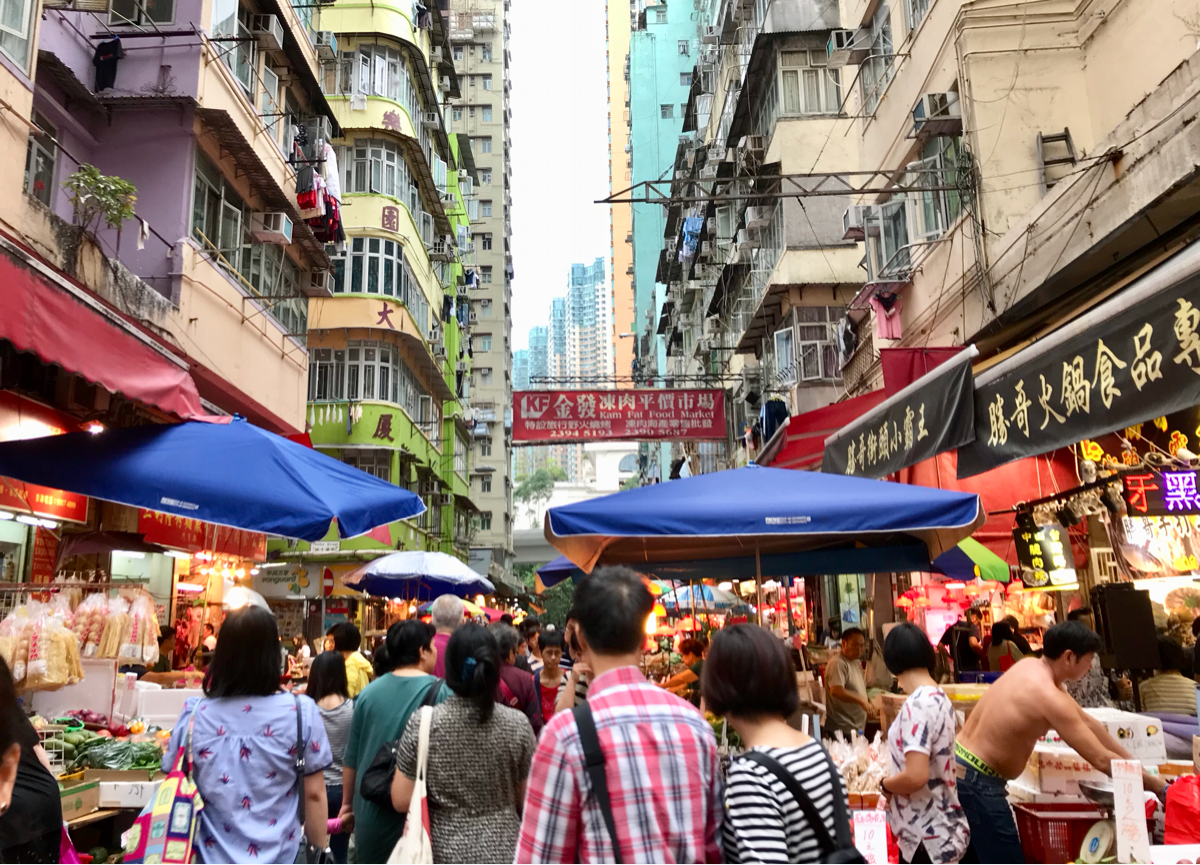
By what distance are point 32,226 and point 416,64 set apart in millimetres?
22727

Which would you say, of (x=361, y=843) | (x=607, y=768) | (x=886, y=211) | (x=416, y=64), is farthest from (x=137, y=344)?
(x=416, y=64)

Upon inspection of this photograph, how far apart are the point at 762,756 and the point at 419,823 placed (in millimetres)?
1533

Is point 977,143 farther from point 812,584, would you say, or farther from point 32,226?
point 812,584

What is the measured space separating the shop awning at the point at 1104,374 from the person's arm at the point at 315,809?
4.18m

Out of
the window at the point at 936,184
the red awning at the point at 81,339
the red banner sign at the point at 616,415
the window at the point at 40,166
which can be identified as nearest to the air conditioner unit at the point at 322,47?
the red banner sign at the point at 616,415

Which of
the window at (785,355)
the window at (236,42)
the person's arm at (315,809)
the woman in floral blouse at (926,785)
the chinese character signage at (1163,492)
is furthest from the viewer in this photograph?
the window at (785,355)

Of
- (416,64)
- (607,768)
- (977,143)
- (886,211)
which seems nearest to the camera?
(607,768)

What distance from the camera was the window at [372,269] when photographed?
26.7m

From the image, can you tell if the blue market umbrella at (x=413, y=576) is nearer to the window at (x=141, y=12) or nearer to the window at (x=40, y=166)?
the window at (x=40, y=166)

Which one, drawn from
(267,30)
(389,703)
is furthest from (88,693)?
(267,30)

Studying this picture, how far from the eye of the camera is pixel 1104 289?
862cm

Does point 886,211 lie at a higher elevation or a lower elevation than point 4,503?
higher

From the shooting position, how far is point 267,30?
15.1 meters

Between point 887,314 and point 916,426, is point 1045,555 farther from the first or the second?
point 887,314
